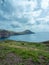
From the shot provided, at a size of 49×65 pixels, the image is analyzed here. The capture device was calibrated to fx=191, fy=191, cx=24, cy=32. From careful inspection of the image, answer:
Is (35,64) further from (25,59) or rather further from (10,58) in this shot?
(10,58)

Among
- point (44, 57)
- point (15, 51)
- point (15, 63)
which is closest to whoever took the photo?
point (15, 63)

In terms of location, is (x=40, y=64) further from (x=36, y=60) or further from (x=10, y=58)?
(x=10, y=58)

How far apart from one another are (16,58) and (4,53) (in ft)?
5.20

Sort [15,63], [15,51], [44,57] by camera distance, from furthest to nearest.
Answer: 1. [15,51]
2. [44,57]
3. [15,63]

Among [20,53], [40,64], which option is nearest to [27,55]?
[20,53]

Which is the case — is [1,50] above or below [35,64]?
above

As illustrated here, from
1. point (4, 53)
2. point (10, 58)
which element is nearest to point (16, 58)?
point (10, 58)

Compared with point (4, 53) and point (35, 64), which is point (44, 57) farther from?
point (4, 53)

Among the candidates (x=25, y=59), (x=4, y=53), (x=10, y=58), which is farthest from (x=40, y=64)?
(x=4, y=53)

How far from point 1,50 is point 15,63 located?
11.3ft

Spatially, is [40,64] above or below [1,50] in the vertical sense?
below

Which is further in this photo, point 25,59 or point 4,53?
point 4,53

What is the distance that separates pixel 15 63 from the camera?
15.2 metres

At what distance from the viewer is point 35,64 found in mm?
15352
